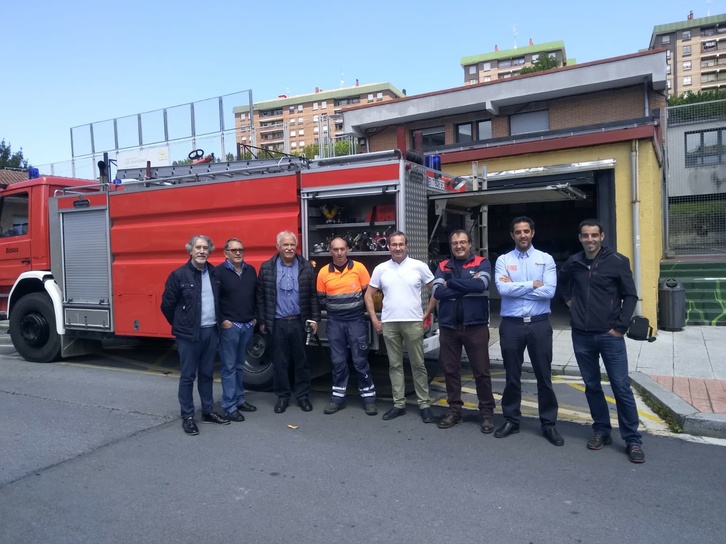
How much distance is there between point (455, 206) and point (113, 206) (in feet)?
15.0

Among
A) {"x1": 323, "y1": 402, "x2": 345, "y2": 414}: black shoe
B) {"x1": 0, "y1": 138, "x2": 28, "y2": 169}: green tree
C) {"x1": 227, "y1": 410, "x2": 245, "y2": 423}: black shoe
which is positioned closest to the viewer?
{"x1": 227, "y1": 410, "x2": 245, "y2": 423}: black shoe

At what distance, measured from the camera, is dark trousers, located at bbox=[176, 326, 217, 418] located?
555cm

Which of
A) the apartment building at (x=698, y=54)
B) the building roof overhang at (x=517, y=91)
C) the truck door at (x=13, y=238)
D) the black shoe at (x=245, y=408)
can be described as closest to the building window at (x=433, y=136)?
the building roof overhang at (x=517, y=91)

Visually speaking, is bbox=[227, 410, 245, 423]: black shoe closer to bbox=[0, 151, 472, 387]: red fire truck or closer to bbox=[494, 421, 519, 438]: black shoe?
bbox=[0, 151, 472, 387]: red fire truck

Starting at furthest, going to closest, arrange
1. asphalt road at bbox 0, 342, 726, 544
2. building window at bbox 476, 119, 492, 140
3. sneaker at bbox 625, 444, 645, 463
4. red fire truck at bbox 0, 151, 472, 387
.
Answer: building window at bbox 476, 119, 492, 140, red fire truck at bbox 0, 151, 472, 387, sneaker at bbox 625, 444, 645, 463, asphalt road at bbox 0, 342, 726, 544

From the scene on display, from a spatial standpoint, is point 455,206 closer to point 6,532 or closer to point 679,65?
point 6,532

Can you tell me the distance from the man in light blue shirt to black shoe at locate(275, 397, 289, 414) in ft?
7.17

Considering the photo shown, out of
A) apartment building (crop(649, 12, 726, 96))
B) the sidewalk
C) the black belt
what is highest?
apartment building (crop(649, 12, 726, 96))

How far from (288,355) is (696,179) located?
14.5 m

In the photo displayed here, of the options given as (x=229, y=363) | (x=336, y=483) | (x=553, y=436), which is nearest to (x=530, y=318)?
(x=553, y=436)

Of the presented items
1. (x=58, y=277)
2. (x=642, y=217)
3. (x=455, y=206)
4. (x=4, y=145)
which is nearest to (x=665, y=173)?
(x=642, y=217)

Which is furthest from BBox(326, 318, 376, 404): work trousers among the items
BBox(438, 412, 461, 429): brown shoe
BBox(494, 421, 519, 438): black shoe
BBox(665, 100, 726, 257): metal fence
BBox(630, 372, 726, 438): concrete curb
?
BBox(665, 100, 726, 257): metal fence

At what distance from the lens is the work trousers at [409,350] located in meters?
5.68

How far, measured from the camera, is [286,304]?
6.02 m
